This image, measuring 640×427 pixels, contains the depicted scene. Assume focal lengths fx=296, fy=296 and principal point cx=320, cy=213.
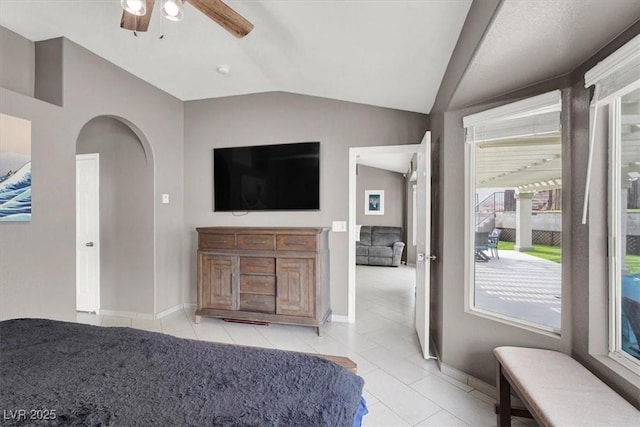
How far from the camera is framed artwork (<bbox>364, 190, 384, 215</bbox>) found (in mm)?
7957

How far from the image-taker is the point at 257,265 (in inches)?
126

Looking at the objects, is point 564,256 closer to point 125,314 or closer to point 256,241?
point 256,241

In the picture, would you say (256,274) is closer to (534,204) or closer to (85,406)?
(85,406)

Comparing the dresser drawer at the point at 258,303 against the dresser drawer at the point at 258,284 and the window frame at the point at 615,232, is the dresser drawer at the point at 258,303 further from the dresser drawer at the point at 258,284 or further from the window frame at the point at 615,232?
the window frame at the point at 615,232

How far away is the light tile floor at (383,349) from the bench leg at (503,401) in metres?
0.13

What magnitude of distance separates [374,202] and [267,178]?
4.88 meters

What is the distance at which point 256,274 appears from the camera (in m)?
3.21

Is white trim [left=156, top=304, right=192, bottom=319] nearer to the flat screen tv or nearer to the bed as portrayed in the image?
the flat screen tv

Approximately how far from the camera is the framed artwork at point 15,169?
6.86 ft

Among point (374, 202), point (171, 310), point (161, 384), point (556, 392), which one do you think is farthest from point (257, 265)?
point (374, 202)

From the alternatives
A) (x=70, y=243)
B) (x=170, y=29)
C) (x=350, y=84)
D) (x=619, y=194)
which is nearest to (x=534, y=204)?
(x=619, y=194)

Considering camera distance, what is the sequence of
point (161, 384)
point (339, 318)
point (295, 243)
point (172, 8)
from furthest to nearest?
point (339, 318), point (295, 243), point (172, 8), point (161, 384)

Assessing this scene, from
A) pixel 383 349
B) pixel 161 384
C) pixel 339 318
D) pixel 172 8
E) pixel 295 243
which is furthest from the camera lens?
pixel 339 318

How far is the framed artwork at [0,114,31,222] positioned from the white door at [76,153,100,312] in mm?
1543
